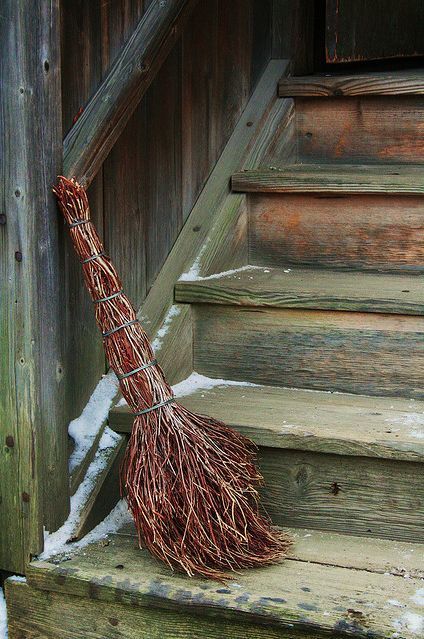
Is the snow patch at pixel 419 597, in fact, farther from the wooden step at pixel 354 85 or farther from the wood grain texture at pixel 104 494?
the wooden step at pixel 354 85

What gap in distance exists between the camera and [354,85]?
2926mm

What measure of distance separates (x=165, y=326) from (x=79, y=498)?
0.54 meters

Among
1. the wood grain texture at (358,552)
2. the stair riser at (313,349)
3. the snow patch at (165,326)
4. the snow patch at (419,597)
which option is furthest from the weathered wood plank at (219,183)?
the snow patch at (419,597)

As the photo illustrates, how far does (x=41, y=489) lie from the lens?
2037 millimetres

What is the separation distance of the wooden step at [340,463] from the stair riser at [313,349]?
0.37 feet

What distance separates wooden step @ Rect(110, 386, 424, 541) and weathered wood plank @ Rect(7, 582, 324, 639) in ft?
1.20

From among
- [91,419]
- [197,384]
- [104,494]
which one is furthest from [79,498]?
[197,384]

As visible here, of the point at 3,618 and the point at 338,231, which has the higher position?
the point at 338,231

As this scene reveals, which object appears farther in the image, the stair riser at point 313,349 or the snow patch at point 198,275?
the snow patch at point 198,275

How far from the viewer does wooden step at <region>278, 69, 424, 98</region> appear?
2.87 meters

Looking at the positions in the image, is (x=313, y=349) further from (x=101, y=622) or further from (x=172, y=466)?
(x=101, y=622)

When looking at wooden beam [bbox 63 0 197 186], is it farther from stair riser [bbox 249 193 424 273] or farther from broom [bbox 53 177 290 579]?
stair riser [bbox 249 193 424 273]

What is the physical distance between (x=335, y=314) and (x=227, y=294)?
0.28 metres

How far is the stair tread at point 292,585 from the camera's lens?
5.87 feet
